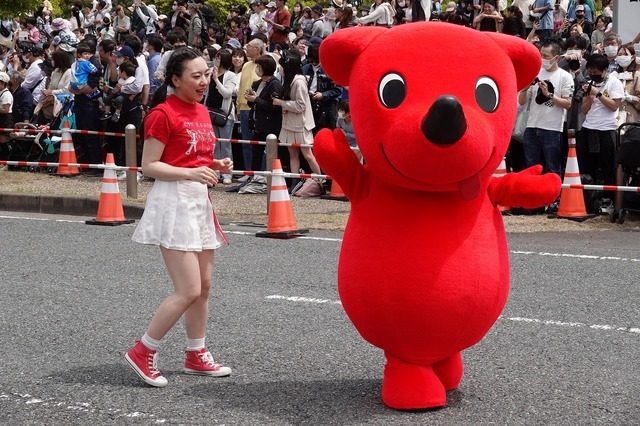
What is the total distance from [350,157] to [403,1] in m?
14.3

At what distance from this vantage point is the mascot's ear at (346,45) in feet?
17.4

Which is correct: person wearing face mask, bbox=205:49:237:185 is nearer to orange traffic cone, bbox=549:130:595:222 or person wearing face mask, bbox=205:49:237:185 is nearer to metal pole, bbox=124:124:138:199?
metal pole, bbox=124:124:138:199

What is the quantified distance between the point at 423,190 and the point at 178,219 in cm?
139

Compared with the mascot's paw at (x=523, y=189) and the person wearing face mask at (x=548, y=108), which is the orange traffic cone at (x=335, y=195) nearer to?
the person wearing face mask at (x=548, y=108)

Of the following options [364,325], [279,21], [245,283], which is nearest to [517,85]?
[364,325]

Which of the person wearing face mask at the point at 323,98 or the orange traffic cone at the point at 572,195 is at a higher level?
the person wearing face mask at the point at 323,98

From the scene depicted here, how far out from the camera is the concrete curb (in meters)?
13.9

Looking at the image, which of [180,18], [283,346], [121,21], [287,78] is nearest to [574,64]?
[287,78]

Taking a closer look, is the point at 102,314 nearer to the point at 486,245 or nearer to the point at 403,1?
the point at 486,245

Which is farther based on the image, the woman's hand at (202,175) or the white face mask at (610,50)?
Result: the white face mask at (610,50)

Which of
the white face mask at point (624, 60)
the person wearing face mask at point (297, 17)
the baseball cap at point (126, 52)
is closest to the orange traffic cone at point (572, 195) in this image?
the white face mask at point (624, 60)

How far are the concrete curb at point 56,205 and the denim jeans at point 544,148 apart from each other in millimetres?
4838

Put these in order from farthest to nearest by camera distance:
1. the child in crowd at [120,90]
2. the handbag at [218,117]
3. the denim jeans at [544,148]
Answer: the child in crowd at [120,90] → the handbag at [218,117] → the denim jeans at [544,148]

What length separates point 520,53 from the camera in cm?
534
